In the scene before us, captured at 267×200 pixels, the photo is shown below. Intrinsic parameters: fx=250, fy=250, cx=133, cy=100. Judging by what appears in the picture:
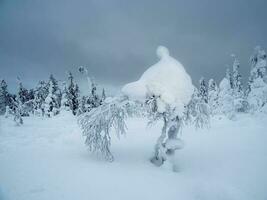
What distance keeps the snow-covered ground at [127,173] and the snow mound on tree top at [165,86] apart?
279cm

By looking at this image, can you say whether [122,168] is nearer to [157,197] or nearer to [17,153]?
Result: [157,197]

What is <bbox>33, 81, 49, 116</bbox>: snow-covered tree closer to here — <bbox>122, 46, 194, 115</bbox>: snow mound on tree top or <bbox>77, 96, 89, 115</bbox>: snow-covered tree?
<bbox>77, 96, 89, 115</bbox>: snow-covered tree

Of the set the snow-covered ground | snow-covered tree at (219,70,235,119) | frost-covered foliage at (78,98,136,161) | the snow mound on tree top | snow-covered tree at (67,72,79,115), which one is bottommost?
the snow-covered ground

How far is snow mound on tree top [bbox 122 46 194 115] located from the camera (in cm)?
1028

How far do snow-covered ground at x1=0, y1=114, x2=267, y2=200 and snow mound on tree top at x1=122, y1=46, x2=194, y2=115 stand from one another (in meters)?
2.79

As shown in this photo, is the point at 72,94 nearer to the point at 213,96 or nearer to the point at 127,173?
the point at 213,96

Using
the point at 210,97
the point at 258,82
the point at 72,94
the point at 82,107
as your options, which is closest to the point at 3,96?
the point at 72,94

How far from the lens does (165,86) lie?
10.5 meters

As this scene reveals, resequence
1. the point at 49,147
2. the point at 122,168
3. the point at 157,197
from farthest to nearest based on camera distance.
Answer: the point at 49,147 < the point at 122,168 < the point at 157,197

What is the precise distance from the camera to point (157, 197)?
802 cm

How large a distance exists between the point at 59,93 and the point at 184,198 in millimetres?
47261

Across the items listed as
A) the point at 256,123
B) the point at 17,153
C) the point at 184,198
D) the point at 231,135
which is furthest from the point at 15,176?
the point at 256,123

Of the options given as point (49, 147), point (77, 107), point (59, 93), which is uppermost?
point (59, 93)

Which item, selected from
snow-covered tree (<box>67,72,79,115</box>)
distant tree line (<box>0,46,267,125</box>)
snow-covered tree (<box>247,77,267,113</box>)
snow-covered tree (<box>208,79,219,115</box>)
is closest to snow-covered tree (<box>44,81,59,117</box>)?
distant tree line (<box>0,46,267,125</box>)
